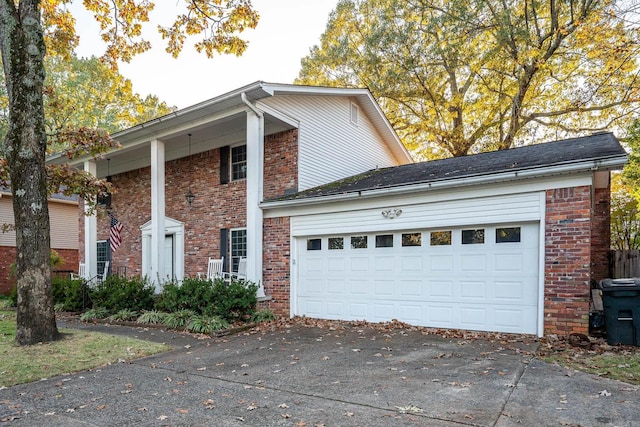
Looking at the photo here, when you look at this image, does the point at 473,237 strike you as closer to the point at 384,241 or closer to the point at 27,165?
the point at 384,241

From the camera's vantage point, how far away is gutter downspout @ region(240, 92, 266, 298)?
9742 millimetres

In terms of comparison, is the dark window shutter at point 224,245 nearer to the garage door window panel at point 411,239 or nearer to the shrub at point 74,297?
the shrub at point 74,297

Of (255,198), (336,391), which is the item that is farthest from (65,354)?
(255,198)

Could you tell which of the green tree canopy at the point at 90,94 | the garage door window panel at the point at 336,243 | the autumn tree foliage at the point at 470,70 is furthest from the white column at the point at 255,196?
the green tree canopy at the point at 90,94

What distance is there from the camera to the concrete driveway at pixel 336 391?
3.79m

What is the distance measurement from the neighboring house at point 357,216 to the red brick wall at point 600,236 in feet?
0.11

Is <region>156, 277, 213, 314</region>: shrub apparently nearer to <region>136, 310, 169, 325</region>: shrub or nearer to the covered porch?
<region>136, 310, 169, 325</region>: shrub

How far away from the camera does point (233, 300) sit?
882cm

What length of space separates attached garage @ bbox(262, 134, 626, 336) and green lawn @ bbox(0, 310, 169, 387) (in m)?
3.76

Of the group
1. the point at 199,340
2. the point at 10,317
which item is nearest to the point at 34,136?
the point at 199,340

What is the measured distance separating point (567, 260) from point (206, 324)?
663cm

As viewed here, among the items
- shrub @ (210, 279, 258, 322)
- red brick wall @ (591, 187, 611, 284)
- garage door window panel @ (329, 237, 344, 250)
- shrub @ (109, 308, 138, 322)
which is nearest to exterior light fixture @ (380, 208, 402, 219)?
garage door window panel @ (329, 237, 344, 250)

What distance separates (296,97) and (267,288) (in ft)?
16.5

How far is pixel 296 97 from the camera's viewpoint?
10.9 metres
